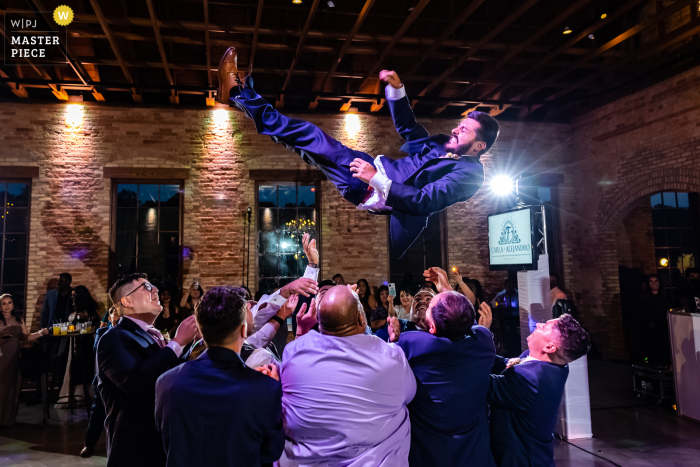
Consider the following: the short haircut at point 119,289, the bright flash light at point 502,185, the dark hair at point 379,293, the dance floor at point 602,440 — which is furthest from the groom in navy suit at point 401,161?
the bright flash light at point 502,185

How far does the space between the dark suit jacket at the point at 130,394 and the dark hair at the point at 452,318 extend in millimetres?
1179

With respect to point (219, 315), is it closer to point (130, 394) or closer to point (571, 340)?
point (130, 394)

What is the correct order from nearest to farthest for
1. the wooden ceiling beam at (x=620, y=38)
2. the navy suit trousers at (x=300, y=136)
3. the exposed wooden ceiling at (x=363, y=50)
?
the navy suit trousers at (x=300, y=136) < the wooden ceiling beam at (x=620, y=38) < the exposed wooden ceiling at (x=363, y=50)

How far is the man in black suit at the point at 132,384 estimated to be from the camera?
6.05ft

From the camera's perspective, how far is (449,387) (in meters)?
2.00

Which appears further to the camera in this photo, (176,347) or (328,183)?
(328,183)

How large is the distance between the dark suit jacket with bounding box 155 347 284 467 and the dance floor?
3.15 m

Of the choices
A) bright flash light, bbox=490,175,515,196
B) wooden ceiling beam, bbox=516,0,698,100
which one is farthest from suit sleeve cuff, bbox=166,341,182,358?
bright flash light, bbox=490,175,515,196

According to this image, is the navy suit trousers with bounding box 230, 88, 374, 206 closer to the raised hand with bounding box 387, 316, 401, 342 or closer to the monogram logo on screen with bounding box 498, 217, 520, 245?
the raised hand with bounding box 387, 316, 401, 342

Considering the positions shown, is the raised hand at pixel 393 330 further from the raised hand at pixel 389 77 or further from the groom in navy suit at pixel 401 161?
the raised hand at pixel 389 77

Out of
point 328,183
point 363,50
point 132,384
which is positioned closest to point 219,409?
point 132,384

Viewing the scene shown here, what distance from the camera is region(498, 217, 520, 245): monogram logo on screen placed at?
5.67 m

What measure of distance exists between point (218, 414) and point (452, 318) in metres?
1.08

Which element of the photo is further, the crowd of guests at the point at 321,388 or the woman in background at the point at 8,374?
the woman in background at the point at 8,374
